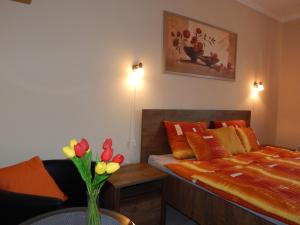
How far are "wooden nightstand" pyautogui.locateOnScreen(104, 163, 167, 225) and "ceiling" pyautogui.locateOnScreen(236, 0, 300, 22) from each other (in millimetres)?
2979

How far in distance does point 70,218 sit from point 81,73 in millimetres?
1351

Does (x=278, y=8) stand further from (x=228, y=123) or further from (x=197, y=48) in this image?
(x=228, y=123)

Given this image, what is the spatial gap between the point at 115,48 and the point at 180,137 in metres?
1.21

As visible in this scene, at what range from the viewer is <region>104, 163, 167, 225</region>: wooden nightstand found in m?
1.88

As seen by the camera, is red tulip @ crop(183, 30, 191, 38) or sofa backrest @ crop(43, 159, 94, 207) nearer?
sofa backrest @ crop(43, 159, 94, 207)

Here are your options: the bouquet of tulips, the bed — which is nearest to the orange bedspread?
the bed

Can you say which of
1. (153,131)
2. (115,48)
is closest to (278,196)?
(153,131)

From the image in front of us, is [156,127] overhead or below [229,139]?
overhead

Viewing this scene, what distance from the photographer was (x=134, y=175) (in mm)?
2072

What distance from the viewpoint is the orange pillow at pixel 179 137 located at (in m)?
2.54

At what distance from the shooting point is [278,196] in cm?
153

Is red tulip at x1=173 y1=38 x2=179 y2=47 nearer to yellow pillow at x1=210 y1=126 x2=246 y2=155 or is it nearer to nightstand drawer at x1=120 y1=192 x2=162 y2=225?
yellow pillow at x1=210 y1=126 x2=246 y2=155

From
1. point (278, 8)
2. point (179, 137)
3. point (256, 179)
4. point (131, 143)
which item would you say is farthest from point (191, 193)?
point (278, 8)

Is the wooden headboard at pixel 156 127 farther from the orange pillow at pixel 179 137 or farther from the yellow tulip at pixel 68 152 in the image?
the yellow tulip at pixel 68 152
